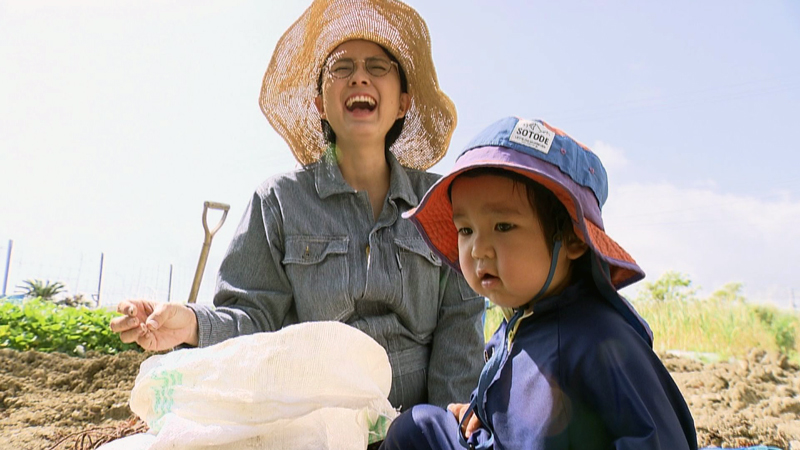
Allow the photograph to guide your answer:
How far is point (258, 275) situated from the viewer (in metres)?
1.89

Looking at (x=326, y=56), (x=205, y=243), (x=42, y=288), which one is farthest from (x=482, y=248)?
(x=42, y=288)

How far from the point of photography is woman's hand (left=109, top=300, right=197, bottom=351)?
141 cm

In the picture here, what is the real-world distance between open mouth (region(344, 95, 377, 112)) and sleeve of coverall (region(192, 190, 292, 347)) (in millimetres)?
409

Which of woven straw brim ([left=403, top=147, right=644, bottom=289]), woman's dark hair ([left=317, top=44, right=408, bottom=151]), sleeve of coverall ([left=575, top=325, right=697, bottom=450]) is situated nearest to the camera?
sleeve of coverall ([left=575, top=325, right=697, bottom=450])

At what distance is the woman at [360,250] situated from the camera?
1.79 metres

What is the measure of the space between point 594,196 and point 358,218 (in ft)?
2.83

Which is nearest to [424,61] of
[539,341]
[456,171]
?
[456,171]

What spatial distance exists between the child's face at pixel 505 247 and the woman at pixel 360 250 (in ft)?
1.94

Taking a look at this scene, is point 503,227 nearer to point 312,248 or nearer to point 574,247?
point 574,247

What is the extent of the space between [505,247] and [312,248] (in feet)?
2.70

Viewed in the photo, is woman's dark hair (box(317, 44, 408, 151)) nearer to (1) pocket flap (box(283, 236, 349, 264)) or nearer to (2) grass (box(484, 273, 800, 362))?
(1) pocket flap (box(283, 236, 349, 264))

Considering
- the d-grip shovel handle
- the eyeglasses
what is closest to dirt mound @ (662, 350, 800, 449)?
the eyeglasses

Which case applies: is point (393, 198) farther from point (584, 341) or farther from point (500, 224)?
point (584, 341)

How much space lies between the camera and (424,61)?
2223 millimetres
